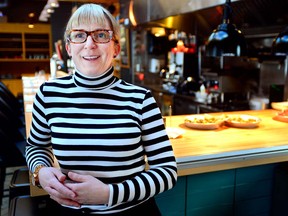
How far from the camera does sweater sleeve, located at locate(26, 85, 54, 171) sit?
115cm

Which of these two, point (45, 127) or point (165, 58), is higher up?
point (165, 58)

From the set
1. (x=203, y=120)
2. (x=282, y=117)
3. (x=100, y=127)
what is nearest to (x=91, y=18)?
(x=100, y=127)

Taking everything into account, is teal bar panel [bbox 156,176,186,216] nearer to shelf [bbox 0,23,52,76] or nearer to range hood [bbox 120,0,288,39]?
range hood [bbox 120,0,288,39]

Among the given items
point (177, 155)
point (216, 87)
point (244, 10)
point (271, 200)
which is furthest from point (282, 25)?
point (177, 155)

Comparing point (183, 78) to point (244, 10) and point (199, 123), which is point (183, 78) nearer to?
point (244, 10)

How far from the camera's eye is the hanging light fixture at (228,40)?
6.79ft

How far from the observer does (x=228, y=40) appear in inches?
81.3

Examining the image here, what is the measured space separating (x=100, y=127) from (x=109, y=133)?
0.04 m

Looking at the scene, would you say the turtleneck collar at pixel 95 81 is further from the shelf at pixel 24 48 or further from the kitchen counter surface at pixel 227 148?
the shelf at pixel 24 48

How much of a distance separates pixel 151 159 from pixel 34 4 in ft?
34.8

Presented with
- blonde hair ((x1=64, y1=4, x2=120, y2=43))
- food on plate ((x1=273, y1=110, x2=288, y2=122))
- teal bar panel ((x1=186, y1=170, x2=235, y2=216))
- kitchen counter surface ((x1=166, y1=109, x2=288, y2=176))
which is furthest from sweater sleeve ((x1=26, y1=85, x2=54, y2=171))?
food on plate ((x1=273, y1=110, x2=288, y2=122))

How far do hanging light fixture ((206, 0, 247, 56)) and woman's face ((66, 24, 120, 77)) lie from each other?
120 cm

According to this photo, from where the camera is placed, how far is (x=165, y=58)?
21.6ft

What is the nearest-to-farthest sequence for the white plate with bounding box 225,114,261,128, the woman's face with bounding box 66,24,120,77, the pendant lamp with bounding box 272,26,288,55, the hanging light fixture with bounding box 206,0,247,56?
the woman's face with bounding box 66,24,120,77 → the hanging light fixture with bounding box 206,0,247,56 → the pendant lamp with bounding box 272,26,288,55 → the white plate with bounding box 225,114,261,128
